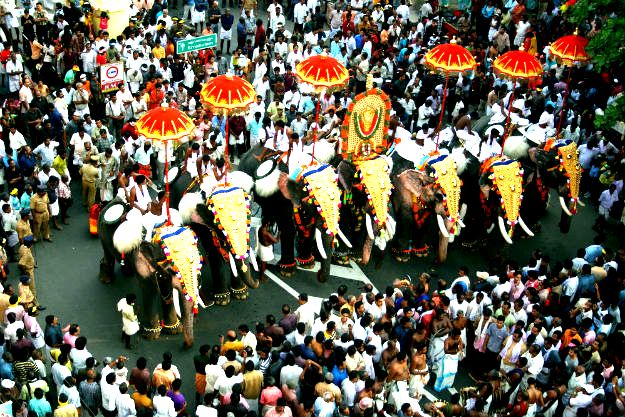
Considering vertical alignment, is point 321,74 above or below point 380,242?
above

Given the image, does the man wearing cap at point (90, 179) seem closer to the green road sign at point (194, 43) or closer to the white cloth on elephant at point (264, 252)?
the white cloth on elephant at point (264, 252)

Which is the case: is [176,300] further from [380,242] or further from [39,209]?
[380,242]

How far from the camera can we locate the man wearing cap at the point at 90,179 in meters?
15.7

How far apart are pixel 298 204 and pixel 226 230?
4.32 feet

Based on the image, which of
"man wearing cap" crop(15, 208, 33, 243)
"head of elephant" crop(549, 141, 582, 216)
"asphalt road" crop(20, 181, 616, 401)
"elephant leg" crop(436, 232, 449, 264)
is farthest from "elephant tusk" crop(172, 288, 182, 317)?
"head of elephant" crop(549, 141, 582, 216)

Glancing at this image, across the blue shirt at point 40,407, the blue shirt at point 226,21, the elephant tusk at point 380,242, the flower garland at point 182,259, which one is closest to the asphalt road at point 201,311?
the elephant tusk at point 380,242

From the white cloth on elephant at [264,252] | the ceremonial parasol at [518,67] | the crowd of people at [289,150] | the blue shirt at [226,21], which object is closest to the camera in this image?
the crowd of people at [289,150]

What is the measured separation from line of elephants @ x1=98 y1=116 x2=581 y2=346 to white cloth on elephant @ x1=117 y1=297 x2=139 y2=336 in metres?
0.29

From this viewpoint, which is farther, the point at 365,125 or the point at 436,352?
the point at 365,125

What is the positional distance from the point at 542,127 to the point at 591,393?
6201 millimetres

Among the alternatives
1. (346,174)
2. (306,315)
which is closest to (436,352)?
(306,315)

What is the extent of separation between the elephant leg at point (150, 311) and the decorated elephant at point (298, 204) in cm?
224

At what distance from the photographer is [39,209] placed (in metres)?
14.9

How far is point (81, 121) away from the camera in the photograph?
54.2ft
